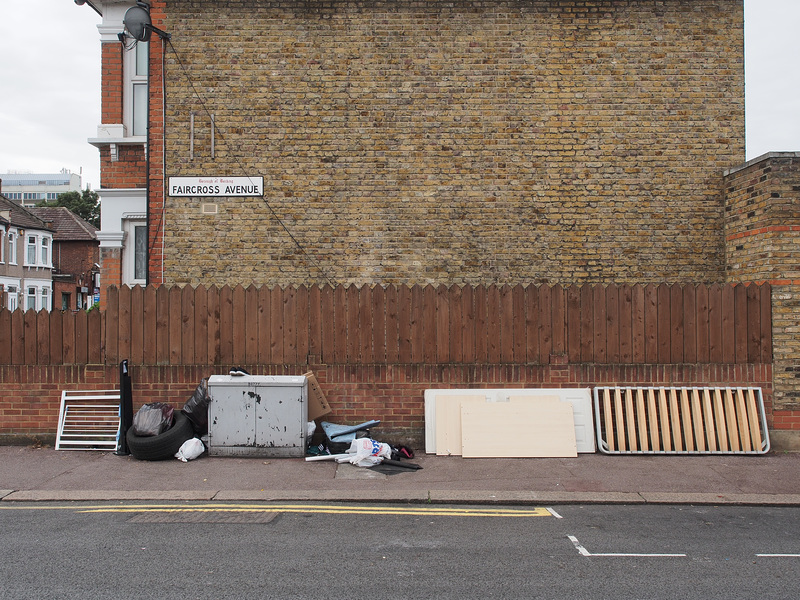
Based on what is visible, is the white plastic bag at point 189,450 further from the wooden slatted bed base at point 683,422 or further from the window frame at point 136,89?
the window frame at point 136,89

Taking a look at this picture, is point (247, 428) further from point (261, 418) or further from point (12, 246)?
point (12, 246)

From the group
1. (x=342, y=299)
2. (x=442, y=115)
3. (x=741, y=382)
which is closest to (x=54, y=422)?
(x=342, y=299)

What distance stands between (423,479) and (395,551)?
7.74 feet

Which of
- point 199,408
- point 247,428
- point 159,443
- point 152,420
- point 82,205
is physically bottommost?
point 159,443

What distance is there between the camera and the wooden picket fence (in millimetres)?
8969

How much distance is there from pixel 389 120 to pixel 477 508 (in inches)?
272

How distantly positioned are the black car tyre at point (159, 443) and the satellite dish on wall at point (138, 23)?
6572mm

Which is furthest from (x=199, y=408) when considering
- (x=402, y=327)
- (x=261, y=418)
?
(x=402, y=327)

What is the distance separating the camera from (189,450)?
8.09 m

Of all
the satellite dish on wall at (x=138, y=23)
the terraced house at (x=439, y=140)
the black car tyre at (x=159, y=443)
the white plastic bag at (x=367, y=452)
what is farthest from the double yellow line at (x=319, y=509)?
the satellite dish on wall at (x=138, y=23)

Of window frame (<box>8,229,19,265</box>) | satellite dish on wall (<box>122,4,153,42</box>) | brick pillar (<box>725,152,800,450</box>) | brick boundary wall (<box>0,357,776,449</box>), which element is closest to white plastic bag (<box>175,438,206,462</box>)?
brick boundary wall (<box>0,357,776,449</box>)

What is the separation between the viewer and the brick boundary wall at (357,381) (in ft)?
29.2

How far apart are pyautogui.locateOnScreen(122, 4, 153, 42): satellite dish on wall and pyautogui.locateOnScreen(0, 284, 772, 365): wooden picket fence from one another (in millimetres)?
4487

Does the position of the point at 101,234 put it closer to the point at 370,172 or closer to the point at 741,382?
the point at 370,172
